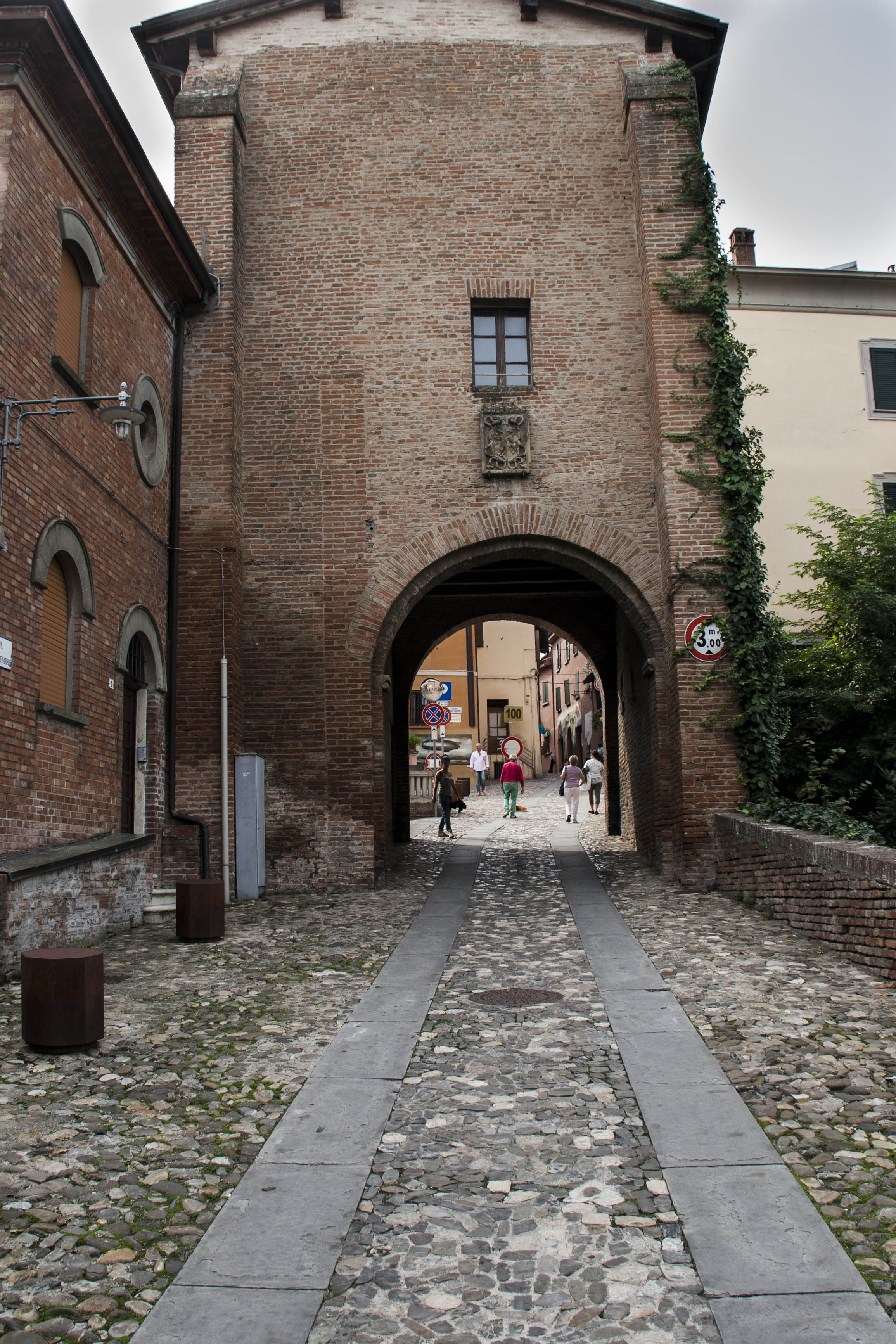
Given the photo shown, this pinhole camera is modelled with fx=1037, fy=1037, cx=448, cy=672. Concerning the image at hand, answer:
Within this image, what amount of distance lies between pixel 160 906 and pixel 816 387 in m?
15.8

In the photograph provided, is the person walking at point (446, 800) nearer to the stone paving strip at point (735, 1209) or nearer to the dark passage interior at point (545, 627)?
the dark passage interior at point (545, 627)

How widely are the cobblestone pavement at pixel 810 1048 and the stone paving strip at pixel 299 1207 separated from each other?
65.3 inches

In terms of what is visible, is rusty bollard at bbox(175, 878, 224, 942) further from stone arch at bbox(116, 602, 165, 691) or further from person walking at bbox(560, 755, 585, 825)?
person walking at bbox(560, 755, 585, 825)

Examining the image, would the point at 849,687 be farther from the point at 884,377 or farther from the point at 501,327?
the point at 884,377

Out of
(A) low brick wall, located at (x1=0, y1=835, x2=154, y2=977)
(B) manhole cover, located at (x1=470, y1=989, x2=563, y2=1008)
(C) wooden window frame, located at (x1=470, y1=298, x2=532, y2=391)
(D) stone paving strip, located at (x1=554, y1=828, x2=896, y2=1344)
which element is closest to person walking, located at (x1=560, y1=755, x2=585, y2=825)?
(C) wooden window frame, located at (x1=470, y1=298, x2=532, y2=391)

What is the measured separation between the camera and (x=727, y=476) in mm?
12445

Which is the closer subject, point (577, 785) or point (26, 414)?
point (26, 414)

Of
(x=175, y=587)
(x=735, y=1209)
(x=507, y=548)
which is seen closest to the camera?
(x=735, y=1209)

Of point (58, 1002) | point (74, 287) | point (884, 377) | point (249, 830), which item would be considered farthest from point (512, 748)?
point (58, 1002)

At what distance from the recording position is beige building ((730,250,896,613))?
19844 mm

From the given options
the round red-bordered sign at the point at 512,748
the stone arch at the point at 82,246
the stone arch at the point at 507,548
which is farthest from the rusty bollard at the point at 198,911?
the round red-bordered sign at the point at 512,748

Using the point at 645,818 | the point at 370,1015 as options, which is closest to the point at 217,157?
the point at 645,818

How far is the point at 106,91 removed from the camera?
926 centimetres

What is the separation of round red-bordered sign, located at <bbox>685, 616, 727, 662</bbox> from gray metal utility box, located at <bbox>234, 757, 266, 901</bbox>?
5.29 metres
